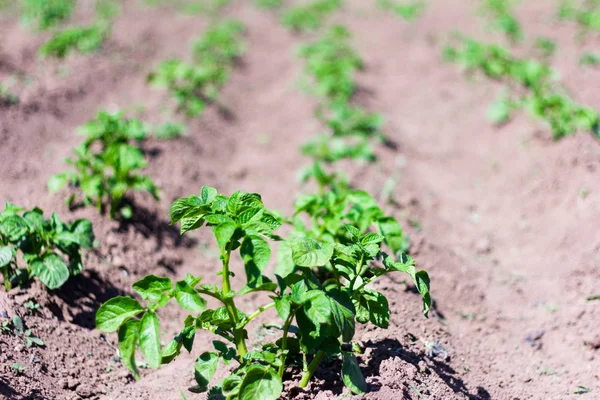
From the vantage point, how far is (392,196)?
15.4 feet

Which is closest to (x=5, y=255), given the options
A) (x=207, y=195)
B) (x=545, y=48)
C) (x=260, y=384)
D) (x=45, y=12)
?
(x=207, y=195)

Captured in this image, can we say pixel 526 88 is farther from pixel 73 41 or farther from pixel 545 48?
pixel 73 41

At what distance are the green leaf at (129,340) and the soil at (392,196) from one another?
67 cm

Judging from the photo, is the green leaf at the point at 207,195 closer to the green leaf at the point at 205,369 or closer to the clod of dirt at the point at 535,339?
the green leaf at the point at 205,369

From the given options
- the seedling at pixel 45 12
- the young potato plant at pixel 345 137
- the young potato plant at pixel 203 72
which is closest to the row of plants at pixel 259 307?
the young potato plant at pixel 345 137

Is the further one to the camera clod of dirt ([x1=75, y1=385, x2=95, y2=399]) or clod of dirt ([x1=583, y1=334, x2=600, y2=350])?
clod of dirt ([x1=583, y1=334, x2=600, y2=350])

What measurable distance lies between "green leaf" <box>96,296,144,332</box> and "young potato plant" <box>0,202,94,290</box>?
0.90m

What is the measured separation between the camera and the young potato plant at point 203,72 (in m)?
5.91

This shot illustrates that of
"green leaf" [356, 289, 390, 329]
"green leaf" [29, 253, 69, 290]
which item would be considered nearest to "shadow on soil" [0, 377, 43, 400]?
"green leaf" [29, 253, 69, 290]

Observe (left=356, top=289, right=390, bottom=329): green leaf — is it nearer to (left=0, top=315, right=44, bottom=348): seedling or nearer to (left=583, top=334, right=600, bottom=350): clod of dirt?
(left=583, top=334, right=600, bottom=350): clod of dirt

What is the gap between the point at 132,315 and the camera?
2.26m

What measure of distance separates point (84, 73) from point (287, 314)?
4.96 metres

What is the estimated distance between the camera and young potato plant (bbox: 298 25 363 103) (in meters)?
6.25

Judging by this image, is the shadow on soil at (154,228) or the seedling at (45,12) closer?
the shadow on soil at (154,228)
